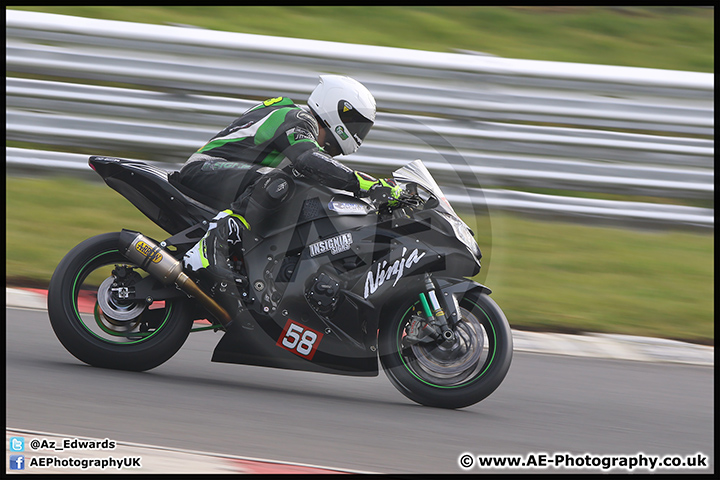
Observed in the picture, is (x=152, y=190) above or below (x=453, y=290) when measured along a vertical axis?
above

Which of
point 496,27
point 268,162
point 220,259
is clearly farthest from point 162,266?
point 496,27

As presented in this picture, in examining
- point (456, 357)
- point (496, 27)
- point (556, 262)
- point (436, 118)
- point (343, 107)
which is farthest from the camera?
point (496, 27)

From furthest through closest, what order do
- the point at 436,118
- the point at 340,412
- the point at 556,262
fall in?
the point at 436,118
the point at 556,262
the point at 340,412

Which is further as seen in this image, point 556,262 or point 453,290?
point 556,262

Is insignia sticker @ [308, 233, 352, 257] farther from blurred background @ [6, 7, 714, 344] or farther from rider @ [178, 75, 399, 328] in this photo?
blurred background @ [6, 7, 714, 344]

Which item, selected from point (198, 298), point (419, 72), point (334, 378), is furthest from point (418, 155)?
point (198, 298)

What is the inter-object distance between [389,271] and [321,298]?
364 millimetres

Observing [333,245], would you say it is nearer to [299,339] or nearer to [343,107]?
[299,339]

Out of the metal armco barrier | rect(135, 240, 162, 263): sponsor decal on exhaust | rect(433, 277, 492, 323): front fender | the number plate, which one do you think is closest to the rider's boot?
rect(135, 240, 162, 263): sponsor decal on exhaust

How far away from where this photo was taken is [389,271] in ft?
13.3

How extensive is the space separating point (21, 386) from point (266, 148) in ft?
5.33

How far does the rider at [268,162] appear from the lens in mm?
3953

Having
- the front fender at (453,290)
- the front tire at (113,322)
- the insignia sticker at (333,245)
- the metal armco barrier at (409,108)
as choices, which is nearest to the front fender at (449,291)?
the front fender at (453,290)

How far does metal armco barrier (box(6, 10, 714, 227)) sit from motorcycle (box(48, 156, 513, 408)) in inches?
127
